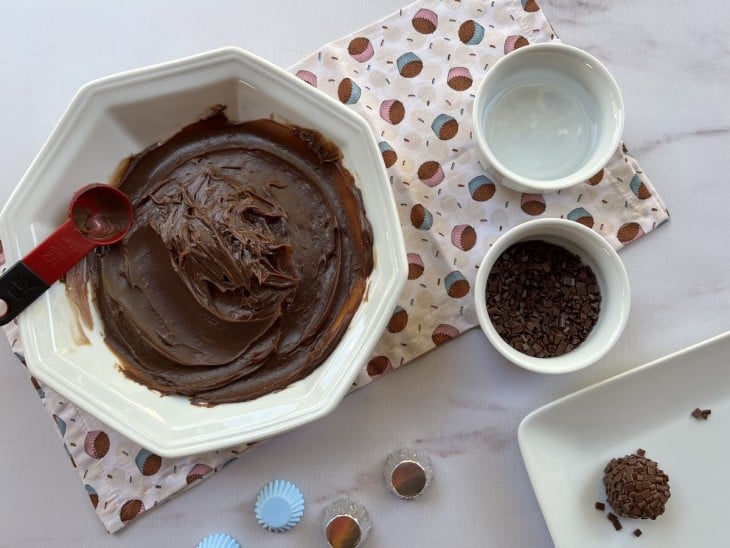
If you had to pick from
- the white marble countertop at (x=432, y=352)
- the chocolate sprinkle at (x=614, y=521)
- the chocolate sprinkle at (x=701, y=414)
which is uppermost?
the white marble countertop at (x=432, y=352)

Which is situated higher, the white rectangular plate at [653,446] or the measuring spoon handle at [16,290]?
the measuring spoon handle at [16,290]

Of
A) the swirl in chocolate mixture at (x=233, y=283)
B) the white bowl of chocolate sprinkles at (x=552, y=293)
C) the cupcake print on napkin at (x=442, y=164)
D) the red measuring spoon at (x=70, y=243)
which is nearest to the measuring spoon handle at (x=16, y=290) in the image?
the red measuring spoon at (x=70, y=243)

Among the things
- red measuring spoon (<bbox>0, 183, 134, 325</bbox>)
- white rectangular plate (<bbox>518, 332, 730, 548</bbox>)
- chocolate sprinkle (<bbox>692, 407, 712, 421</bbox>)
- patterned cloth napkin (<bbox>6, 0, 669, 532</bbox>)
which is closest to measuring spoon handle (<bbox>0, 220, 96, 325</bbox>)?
red measuring spoon (<bbox>0, 183, 134, 325</bbox>)

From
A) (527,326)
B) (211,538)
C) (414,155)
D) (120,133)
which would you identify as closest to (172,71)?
(120,133)

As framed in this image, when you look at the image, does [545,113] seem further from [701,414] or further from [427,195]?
[701,414]

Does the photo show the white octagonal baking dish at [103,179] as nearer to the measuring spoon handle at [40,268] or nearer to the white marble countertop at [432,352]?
the measuring spoon handle at [40,268]

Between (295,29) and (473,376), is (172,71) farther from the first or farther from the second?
(473,376)

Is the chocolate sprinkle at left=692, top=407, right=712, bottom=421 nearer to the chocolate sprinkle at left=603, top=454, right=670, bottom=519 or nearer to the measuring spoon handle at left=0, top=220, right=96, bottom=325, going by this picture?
the chocolate sprinkle at left=603, top=454, right=670, bottom=519
